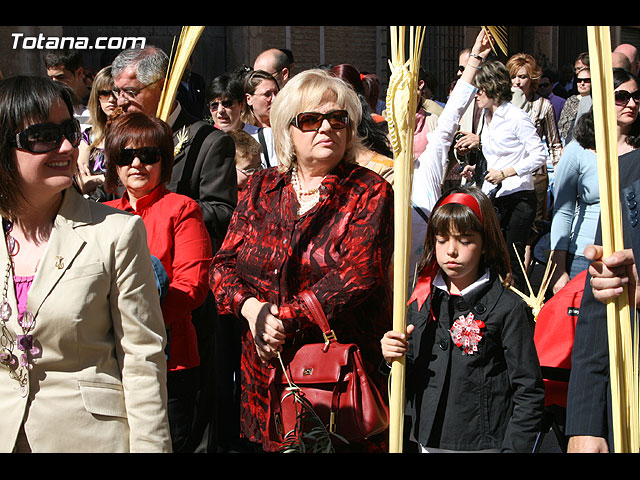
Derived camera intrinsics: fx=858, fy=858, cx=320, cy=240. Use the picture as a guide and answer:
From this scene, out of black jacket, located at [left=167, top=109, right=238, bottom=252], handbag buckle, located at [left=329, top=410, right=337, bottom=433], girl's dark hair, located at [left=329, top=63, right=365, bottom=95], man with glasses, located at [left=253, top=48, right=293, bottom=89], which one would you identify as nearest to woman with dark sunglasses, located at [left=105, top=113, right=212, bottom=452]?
black jacket, located at [left=167, top=109, right=238, bottom=252]

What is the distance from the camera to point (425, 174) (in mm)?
4422

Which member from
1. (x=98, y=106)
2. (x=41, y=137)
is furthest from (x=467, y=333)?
(x=98, y=106)

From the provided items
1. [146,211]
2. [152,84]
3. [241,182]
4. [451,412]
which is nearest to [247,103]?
[241,182]

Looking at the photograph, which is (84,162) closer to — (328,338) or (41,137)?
(328,338)

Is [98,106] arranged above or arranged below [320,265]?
above

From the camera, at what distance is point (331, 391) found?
9.96ft

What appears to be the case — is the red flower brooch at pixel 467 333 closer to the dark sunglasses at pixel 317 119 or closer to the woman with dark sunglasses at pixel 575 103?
the dark sunglasses at pixel 317 119

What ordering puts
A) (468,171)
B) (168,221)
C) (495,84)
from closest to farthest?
(168,221) → (495,84) → (468,171)

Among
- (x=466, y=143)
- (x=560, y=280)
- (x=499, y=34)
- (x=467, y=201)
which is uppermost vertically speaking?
(x=466, y=143)

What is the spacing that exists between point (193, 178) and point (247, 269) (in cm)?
86

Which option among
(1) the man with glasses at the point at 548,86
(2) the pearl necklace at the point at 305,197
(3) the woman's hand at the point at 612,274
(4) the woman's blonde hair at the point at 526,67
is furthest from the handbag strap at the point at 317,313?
(1) the man with glasses at the point at 548,86

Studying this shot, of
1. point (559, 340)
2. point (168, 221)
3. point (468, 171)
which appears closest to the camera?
point (559, 340)
